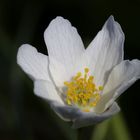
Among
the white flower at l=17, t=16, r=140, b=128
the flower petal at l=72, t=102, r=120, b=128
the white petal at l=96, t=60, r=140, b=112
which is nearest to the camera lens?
the flower petal at l=72, t=102, r=120, b=128

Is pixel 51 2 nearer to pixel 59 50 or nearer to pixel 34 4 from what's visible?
pixel 34 4

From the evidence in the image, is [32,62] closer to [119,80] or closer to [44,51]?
[119,80]

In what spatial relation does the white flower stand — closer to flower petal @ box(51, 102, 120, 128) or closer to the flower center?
the flower center

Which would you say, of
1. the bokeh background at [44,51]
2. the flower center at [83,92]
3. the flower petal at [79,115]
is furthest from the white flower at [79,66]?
the bokeh background at [44,51]

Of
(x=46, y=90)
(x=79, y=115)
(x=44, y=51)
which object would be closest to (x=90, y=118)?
(x=79, y=115)

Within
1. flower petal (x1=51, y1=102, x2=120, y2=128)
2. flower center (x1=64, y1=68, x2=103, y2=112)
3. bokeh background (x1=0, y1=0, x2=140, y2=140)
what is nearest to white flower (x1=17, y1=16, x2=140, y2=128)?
flower center (x1=64, y1=68, x2=103, y2=112)

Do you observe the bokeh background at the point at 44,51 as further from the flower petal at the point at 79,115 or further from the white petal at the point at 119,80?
the flower petal at the point at 79,115

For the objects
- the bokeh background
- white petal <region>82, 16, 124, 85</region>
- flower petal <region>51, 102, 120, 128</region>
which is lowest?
the bokeh background

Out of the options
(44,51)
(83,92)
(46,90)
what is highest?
(46,90)
